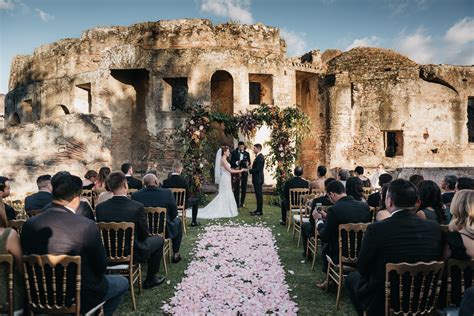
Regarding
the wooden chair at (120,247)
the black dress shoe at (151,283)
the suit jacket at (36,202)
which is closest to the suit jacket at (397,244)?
the wooden chair at (120,247)

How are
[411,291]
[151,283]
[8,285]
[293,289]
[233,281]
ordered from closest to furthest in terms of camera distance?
[8,285] → [411,291] → [293,289] → [151,283] → [233,281]

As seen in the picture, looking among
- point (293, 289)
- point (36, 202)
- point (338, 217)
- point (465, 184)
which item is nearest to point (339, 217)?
point (338, 217)

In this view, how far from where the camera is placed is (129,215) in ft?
14.9

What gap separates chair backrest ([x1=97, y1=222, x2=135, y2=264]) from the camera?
425 cm

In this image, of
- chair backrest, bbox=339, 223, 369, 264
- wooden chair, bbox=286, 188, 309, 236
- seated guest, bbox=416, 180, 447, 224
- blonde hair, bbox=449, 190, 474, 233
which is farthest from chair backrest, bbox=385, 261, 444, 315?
wooden chair, bbox=286, 188, 309, 236

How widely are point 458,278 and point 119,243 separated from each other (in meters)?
3.58

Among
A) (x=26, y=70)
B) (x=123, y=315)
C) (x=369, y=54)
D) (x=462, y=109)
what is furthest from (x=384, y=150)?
(x=26, y=70)

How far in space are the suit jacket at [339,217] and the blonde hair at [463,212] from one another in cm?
136

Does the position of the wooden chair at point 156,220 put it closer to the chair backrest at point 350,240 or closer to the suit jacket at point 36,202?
the suit jacket at point 36,202

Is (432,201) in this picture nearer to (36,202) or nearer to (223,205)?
(36,202)

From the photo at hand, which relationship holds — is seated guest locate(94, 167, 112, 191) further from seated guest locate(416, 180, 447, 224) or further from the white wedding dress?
seated guest locate(416, 180, 447, 224)

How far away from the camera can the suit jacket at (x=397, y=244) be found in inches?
122

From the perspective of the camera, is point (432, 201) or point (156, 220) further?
point (156, 220)

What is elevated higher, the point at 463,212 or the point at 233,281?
the point at 463,212
